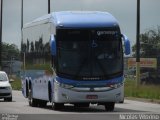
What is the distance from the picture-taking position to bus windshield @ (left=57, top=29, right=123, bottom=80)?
25984mm

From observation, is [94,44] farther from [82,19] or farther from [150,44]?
[150,44]

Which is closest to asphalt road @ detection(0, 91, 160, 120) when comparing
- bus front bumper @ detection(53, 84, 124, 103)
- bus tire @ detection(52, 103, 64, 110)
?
bus tire @ detection(52, 103, 64, 110)

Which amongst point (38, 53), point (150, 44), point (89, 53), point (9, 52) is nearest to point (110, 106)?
point (89, 53)

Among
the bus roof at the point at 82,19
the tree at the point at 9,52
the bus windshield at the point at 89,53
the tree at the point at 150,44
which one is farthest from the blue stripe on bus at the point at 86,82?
the tree at the point at 9,52

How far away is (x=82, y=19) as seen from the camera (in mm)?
26750

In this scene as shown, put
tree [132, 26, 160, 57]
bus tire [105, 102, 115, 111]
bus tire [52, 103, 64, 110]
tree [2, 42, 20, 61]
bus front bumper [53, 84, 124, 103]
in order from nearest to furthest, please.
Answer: bus front bumper [53, 84, 124, 103] → bus tire [52, 103, 64, 110] → bus tire [105, 102, 115, 111] → tree [132, 26, 160, 57] → tree [2, 42, 20, 61]

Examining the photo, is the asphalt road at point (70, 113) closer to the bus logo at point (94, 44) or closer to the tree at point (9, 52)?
the bus logo at point (94, 44)

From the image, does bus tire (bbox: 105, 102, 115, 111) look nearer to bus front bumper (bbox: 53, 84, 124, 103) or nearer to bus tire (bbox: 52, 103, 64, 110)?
bus front bumper (bbox: 53, 84, 124, 103)

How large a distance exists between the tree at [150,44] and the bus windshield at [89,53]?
85.0 m

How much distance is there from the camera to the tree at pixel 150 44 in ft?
367

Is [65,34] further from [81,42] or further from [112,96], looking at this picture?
[112,96]

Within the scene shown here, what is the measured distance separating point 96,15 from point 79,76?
287 centimetres

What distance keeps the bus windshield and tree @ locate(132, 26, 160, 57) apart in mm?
84954

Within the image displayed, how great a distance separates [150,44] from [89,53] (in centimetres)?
8740
